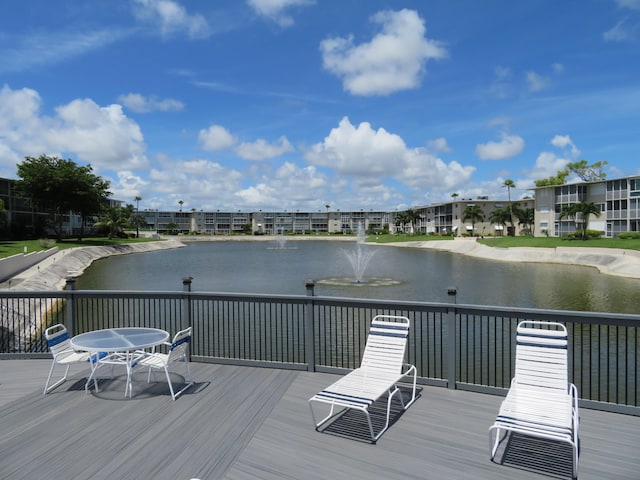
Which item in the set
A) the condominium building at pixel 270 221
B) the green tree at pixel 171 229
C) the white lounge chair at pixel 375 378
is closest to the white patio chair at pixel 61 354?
the white lounge chair at pixel 375 378

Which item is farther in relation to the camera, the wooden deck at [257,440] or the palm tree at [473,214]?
the palm tree at [473,214]

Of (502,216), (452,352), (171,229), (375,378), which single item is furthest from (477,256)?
(171,229)

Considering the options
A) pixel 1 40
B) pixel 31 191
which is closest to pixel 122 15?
pixel 1 40

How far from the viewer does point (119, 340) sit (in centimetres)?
608

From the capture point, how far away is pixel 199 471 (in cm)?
392

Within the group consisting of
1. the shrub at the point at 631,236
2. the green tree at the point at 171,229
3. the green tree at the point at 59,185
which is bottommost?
the shrub at the point at 631,236

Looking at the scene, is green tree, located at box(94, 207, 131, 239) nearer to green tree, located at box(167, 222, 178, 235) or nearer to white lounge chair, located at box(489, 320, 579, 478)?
green tree, located at box(167, 222, 178, 235)

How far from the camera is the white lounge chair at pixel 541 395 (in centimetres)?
400

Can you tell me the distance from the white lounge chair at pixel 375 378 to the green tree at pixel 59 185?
213 ft

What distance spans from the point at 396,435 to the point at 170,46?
18986 millimetres

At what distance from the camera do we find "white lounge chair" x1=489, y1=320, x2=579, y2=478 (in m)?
4.00

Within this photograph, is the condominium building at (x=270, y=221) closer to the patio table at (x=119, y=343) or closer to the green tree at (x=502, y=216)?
the green tree at (x=502, y=216)

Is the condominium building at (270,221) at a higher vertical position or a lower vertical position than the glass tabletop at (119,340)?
higher

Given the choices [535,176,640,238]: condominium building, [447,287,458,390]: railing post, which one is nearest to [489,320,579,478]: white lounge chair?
[447,287,458,390]: railing post
